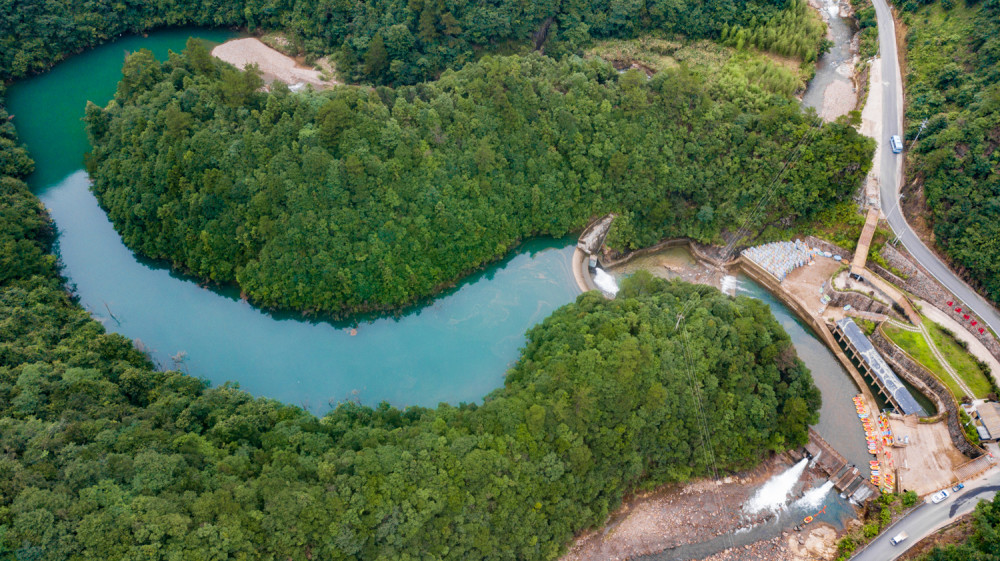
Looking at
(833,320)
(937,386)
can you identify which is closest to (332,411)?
(833,320)

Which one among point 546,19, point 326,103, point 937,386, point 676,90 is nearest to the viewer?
point 937,386

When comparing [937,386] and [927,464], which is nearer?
[927,464]

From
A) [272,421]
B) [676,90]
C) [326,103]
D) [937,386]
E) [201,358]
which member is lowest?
[201,358]

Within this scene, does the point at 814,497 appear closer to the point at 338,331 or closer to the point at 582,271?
the point at 582,271

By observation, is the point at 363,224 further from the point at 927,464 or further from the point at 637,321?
the point at 927,464

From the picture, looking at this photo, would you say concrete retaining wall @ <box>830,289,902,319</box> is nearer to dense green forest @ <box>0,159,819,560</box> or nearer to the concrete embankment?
dense green forest @ <box>0,159,819,560</box>

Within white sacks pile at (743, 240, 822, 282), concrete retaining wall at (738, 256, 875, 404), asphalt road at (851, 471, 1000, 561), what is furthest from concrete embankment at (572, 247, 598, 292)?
asphalt road at (851, 471, 1000, 561)

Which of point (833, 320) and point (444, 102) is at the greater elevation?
point (444, 102)

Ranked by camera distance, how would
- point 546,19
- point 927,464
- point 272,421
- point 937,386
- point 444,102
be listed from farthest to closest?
point 546,19
point 444,102
point 937,386
point 927,464
point 272,421

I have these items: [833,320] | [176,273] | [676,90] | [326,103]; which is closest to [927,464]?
[833,320]
